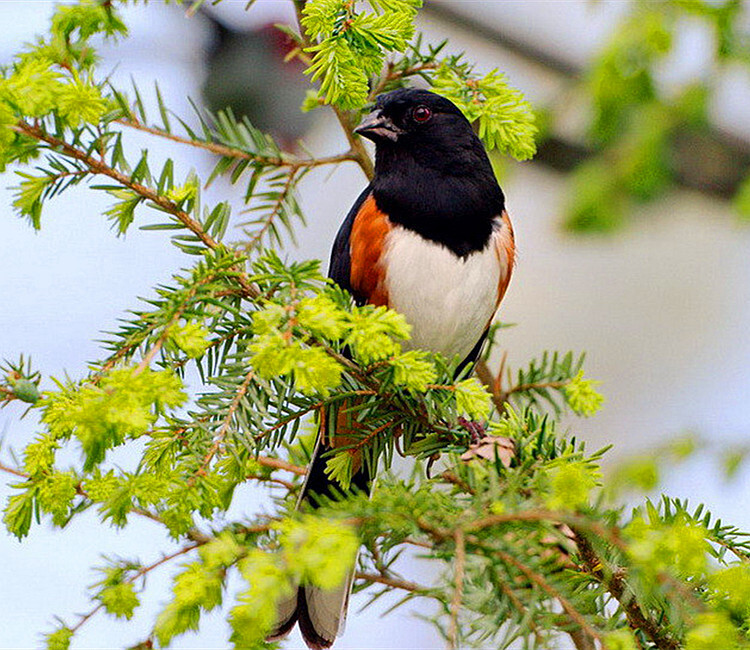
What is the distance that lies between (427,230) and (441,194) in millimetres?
60

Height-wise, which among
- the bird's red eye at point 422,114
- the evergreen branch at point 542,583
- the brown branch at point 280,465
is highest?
the bird's red eye at point 422,114

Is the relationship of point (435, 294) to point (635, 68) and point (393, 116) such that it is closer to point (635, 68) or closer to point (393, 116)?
point (393, 116)

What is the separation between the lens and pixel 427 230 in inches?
57.2

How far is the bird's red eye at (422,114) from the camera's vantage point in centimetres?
149

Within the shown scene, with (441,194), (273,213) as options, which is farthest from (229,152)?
(441,194)

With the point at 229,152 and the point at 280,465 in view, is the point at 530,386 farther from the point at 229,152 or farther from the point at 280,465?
the point at 229,152

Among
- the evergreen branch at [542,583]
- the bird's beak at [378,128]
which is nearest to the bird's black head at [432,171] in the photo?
the bird's beak at [378,128]

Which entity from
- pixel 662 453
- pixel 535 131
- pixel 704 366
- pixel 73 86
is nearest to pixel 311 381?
pixel 73 86

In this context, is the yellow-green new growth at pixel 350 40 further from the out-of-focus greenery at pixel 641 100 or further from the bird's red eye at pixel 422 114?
the out-of-focus greenery at pixel 641 100

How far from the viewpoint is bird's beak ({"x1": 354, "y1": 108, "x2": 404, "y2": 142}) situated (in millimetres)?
1415

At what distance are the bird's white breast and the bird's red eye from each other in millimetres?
168

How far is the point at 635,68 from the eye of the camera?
194 centimetres

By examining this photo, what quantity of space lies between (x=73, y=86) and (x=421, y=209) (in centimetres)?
68

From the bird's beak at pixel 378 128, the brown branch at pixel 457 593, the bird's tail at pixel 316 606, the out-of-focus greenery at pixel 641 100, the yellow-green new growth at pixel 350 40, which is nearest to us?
the brown branch at pixel 457 593
